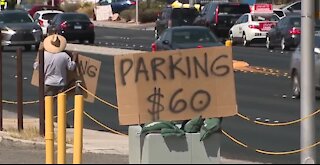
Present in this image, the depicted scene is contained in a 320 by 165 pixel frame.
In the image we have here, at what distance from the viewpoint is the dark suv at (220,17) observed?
46719 millimetres

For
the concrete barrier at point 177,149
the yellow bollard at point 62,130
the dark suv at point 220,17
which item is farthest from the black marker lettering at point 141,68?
the dark suv at point 220,17

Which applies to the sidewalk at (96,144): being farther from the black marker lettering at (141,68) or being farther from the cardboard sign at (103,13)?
the cardboard sign at (103,13)

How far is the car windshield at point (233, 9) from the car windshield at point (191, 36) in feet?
56.4

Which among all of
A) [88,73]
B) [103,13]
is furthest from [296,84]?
[103,13]

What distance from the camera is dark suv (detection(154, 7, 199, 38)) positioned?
46.9 metres

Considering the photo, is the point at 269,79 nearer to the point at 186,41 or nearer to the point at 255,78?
the point at 255,78

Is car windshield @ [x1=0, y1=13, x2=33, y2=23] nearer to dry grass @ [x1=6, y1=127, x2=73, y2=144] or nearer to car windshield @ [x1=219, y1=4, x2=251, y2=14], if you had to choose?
car windshield @ [x1=219, y1=4, x2=251, y2=14]

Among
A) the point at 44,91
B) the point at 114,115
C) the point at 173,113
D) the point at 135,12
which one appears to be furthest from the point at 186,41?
the point at 135,12

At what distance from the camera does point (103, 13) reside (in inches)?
3019

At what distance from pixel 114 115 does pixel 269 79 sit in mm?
8674

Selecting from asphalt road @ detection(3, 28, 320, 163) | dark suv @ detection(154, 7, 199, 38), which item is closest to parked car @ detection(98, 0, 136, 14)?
dark suv @ detection(154, 7, 199, 38)

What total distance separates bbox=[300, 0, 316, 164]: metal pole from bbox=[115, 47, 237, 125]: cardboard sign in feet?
5.48

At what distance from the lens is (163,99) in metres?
10.9

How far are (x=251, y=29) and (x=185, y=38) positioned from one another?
1222 cm
